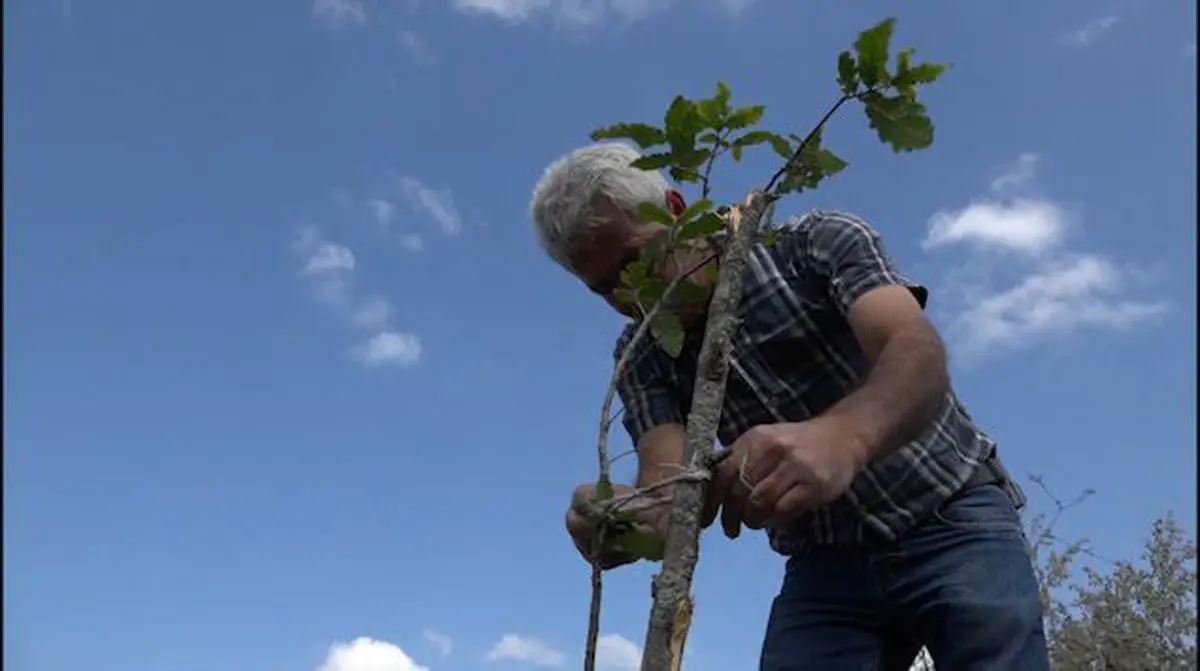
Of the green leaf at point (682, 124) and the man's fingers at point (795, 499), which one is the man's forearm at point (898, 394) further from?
the green leaf at point (682, 124)

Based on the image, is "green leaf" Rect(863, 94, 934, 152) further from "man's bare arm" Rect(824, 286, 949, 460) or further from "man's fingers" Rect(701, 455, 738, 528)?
"man's fingers" Rect(701, 455, 738, 528)

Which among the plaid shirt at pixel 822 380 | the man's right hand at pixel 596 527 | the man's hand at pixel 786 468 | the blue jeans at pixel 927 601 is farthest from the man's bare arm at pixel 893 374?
the blue jeans at pixel 927 601

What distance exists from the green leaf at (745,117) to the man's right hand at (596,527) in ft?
2.07

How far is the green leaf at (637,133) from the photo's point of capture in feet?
6.14

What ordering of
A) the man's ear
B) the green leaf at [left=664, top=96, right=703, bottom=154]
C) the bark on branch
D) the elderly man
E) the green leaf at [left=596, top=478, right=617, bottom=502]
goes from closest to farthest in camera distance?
the bark on branch < the green leaf at [left=596, top=478, right=617, bottom=502] < the green leaf at [left=664, top=96, right=703, bottom=154] < the elderly man < the man's ear

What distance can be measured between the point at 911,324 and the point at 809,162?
0.39m

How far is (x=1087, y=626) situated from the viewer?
7203 millimetres

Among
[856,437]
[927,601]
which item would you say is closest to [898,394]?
[856,437]

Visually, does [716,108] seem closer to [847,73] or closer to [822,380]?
[847,73]

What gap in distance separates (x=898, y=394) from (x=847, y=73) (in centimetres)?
55

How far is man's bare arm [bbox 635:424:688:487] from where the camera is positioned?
258cm

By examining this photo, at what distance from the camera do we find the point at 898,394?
194 centimetres

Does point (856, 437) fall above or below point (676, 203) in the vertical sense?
below

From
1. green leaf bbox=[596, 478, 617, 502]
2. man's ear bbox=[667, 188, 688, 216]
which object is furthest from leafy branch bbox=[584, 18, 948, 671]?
man's ear bbox=[667, 188, 688, 216]
